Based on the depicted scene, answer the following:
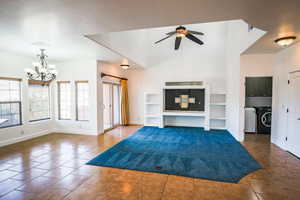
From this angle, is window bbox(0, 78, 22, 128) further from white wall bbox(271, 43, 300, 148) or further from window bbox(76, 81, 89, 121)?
white wall bbox(271, 43, 300, 148)

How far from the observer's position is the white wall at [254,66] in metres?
4.67

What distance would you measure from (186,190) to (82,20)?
3174mm

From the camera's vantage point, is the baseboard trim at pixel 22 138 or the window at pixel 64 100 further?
the window at pixel 64 100

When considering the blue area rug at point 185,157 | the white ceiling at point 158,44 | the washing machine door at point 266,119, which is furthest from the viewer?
the washing machine door at point 266,119

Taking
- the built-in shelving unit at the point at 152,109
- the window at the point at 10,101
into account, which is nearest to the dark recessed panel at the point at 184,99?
the built-in shelving unit at the point at 152,109

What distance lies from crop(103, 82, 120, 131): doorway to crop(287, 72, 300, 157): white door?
5.89 m

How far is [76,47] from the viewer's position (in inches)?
159

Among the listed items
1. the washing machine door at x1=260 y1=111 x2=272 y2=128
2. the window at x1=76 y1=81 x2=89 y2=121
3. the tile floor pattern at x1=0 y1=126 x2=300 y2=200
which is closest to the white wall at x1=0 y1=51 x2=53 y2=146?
the tile floor pattern at x1=0 y1=126 x2=300 y2=200

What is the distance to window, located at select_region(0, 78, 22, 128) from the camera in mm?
4539

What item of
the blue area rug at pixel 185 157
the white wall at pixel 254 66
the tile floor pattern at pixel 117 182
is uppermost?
the white wall at pixel 254 66

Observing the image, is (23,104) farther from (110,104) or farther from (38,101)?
(110,104)

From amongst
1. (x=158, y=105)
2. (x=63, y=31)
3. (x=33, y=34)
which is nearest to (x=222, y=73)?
(x=158, y=105)

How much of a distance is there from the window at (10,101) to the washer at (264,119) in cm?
839

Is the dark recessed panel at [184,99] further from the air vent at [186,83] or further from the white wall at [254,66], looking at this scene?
the white wall at [254,66]
